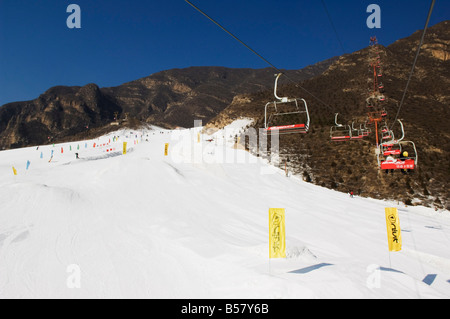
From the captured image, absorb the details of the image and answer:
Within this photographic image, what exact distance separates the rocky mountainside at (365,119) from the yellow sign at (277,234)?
612 cm

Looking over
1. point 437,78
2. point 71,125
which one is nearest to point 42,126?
point 71,125

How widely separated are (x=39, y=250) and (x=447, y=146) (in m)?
50.0

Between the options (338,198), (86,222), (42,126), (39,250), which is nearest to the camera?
(39,250)

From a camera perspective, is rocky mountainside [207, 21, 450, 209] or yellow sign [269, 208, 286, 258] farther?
rocky mountainside [207, 21, 450, 209]

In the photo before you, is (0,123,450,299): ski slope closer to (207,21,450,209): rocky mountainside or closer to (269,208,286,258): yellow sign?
(269,208,286,258): yellow sign

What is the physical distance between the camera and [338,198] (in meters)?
23.5

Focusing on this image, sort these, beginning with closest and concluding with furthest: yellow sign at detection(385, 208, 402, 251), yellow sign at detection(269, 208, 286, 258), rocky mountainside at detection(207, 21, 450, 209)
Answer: yellow sign at detection(269, 208, 286, 258)
yellow sign at detection(385, 208, 402, 251)
rocky mountainside at detection(207, 21, 450, 209)

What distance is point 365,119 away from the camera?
48.5 meters

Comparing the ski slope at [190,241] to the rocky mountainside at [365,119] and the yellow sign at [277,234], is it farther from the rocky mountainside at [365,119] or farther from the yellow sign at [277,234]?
the rocky mountainside at [365,119]

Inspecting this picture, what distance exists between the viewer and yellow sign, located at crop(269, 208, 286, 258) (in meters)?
7.49

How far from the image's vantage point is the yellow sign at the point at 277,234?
7.49 metres

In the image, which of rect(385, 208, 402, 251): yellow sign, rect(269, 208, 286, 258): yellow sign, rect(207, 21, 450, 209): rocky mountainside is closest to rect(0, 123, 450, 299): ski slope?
rect(269, 208, 286, 258): yellow sign

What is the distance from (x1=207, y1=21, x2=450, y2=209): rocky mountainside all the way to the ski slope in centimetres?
744
